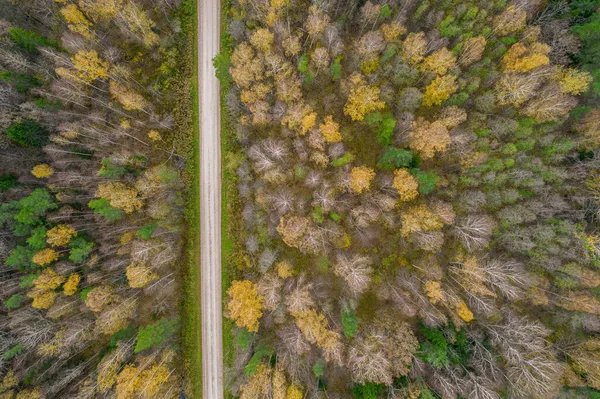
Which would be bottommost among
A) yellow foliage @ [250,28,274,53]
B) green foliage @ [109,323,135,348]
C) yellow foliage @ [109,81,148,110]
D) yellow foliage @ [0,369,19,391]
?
yellow foliage @ [0,369,19,391]

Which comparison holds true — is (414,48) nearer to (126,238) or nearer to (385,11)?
(385,11)

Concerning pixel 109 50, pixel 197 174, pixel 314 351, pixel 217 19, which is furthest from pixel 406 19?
pixel 314 351

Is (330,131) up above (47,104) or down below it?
below

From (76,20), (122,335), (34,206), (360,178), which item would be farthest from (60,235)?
(360,178)

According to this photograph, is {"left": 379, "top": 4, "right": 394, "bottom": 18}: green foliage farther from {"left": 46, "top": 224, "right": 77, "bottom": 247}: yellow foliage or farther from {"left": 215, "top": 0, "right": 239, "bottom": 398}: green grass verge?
{"left": 46, "top": 224, "right": 77, "bottom": 247}: yellow foliage

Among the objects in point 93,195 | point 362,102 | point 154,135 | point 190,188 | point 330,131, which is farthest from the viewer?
point 190,188

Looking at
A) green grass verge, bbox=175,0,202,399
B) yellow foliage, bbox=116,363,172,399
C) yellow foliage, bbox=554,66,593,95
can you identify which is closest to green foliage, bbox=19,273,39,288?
yellow foliage, bbox=116,363,172,399
